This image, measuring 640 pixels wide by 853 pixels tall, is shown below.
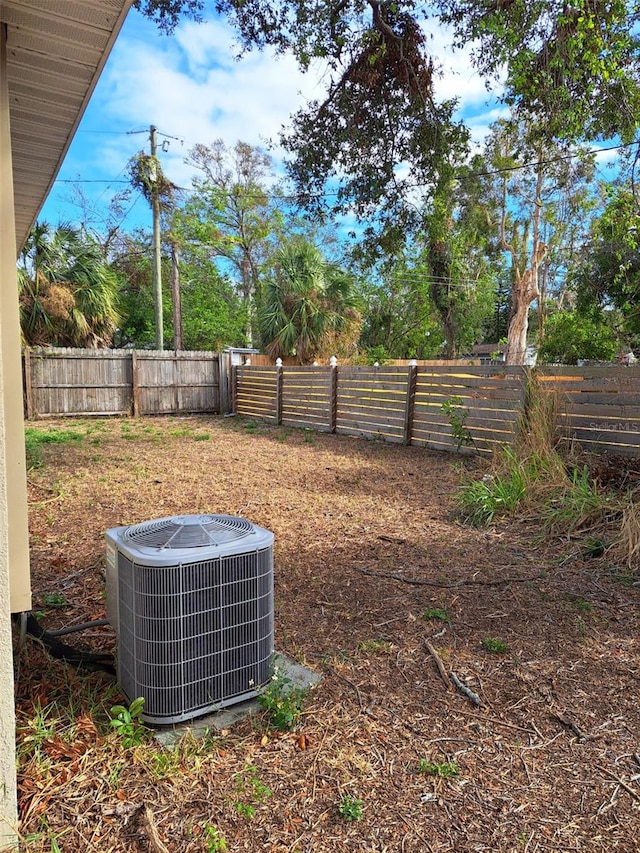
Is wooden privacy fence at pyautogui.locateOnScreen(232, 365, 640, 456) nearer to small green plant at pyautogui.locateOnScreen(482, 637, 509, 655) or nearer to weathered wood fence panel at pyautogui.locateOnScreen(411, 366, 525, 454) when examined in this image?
weathered wood fence panel at pyautogui.locateOnScreen(411, 366, 525, 454)

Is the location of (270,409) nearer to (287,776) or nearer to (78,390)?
(78,390)

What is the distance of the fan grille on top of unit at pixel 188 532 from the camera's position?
6.20ft

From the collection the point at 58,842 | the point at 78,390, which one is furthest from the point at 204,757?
the point at 78,390

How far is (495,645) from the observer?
252 centimetres

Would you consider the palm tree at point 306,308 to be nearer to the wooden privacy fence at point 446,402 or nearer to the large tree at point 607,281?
the wooden privacy fence at point 446,402

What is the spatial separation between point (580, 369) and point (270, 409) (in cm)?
822

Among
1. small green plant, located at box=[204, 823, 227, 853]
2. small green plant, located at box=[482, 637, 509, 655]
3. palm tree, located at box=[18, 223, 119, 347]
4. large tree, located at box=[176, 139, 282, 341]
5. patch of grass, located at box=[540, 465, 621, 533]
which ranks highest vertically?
large tree, located at box=[176, 139, 282, 341]

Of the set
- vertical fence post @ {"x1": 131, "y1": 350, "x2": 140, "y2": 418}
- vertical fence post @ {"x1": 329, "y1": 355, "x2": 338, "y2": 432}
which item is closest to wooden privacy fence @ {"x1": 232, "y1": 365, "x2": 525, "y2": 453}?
vertical fence post @ {"x1": 329, "y1": 355, "x2": 338, "y2": 432}

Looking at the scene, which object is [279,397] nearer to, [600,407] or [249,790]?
[600,407]

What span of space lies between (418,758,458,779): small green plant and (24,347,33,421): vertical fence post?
41.2ft

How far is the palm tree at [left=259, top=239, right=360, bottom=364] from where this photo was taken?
14141 millimetres

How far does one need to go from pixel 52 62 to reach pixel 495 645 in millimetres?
2955

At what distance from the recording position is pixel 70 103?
208 cm

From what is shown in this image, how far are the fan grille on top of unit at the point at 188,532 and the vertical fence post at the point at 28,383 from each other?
38.2 ft
